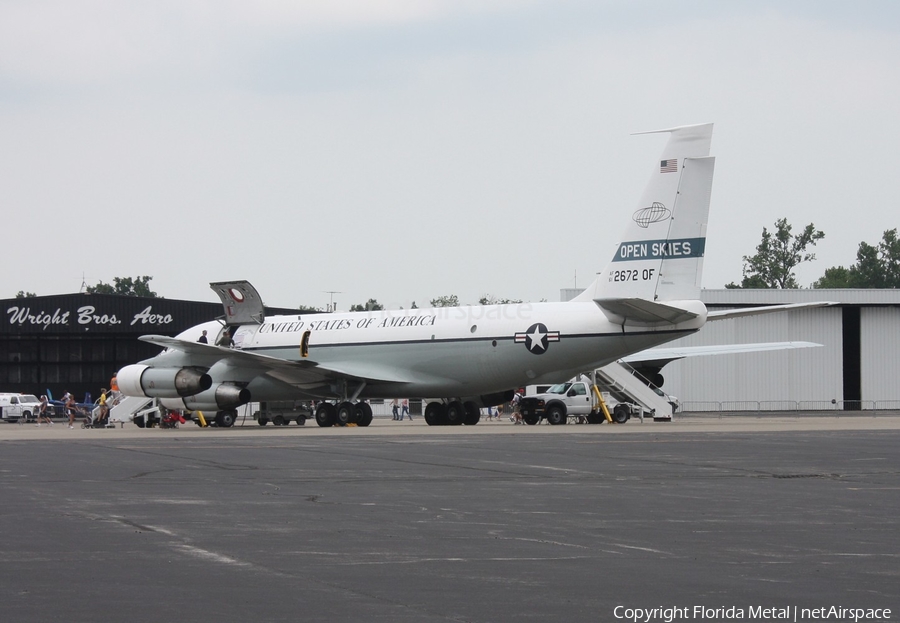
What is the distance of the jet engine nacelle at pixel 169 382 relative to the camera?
37.4 meters

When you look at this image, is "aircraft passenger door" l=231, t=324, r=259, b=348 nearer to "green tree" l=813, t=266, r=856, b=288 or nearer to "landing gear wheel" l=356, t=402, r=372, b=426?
"landing gear wheel" l=356, t=402, r=372, b=426

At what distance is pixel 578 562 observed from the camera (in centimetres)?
820

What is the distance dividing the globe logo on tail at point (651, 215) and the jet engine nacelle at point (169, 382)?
14.9 m

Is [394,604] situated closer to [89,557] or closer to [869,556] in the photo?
[89,557]

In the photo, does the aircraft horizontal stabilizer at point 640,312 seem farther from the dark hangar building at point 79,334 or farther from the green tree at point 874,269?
the green tree at point 874,269

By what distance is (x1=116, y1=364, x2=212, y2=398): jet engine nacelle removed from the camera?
37375 mm

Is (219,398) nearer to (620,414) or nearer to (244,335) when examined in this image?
(244,335)

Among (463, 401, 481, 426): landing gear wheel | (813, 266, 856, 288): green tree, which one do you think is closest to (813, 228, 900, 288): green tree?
(813, 266, 856, 288): green tree

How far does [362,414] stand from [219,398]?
468 cm

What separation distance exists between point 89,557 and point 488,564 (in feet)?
9.57

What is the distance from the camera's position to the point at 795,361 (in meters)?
65.6

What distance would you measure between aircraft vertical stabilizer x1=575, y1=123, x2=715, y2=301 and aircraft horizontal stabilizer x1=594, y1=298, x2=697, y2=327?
0.56 metres

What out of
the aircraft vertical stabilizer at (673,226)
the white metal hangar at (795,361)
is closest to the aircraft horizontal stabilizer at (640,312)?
the aircraft vertical stabilizer at (673,226)

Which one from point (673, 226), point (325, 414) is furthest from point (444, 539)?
point (325, 414)
